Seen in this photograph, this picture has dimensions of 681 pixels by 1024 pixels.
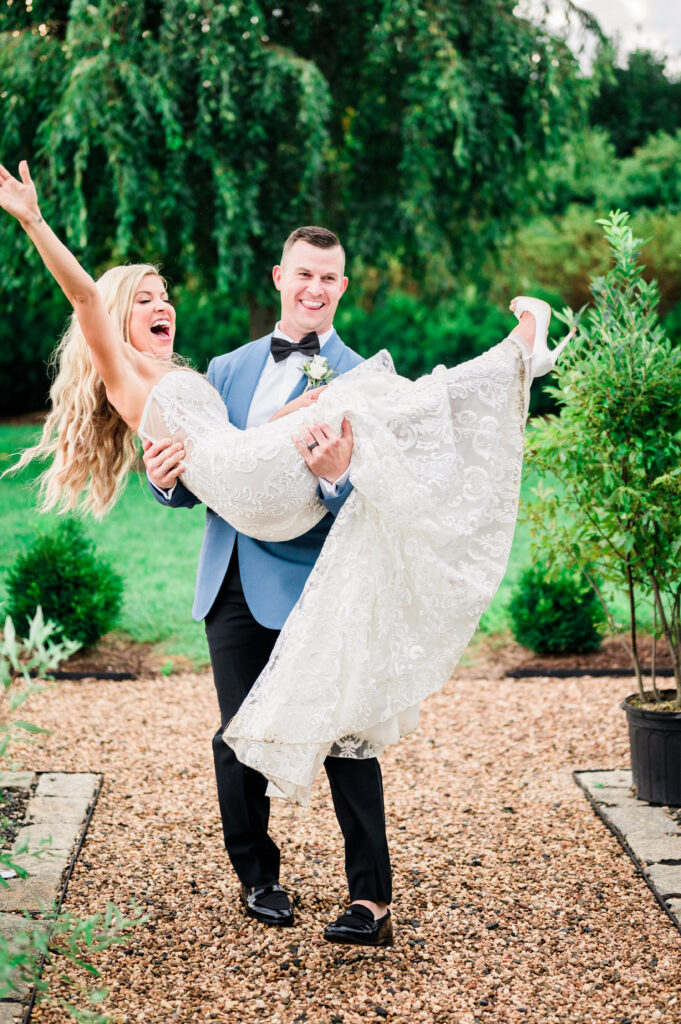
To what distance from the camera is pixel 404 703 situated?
9.61 ft

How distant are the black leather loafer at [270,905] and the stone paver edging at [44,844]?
23.1 inches

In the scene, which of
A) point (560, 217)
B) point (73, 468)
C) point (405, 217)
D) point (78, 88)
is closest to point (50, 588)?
point (73, 468)

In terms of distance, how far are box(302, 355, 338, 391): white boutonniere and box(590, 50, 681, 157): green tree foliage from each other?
80.4ft

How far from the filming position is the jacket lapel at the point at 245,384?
10.4ft

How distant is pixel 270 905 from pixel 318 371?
161 cm

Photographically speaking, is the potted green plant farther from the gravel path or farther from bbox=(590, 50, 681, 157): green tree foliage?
bbox=(590, 50, 681, 157): green tree foliage

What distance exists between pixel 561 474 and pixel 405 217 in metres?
8.36

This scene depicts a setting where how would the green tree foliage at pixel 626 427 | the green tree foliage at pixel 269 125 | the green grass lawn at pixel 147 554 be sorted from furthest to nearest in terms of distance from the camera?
the green tree foliage at pixel 269 125 < the green grass lawn at pixel 147 554 < the green tree foliage at pixel 626 427

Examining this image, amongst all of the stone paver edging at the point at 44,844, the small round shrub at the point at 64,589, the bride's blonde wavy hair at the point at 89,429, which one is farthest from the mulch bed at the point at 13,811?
the small round shrub at the point at 64,589

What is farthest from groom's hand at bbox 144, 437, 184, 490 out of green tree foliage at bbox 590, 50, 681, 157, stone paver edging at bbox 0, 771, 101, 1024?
green tree foliage at bbox 590, 50, 681, 157

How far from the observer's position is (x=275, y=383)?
126 inches

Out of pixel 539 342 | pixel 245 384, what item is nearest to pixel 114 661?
pixel 245 384

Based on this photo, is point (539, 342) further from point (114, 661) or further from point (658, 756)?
point (114, 661)

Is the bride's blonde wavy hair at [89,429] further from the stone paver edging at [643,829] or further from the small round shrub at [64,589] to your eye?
the small round shrub at [64,589]
